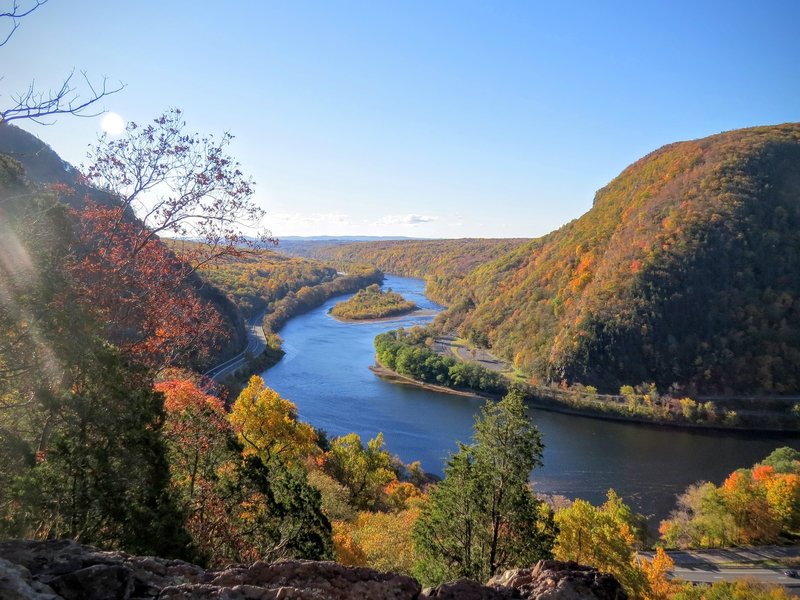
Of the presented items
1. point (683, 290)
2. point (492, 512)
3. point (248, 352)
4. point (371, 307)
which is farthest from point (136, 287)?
point (371, 307)

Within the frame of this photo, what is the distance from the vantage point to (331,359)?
57.6 m

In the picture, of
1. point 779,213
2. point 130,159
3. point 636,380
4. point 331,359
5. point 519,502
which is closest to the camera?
point 130,159

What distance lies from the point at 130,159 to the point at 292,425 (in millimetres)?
10297

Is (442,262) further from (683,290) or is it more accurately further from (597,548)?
(597,548)

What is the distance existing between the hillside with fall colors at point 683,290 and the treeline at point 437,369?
748cm

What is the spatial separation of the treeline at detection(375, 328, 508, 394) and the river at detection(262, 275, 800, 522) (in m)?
2.42

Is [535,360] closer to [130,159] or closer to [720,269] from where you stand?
[720,269]

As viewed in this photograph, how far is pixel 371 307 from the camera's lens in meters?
91.0

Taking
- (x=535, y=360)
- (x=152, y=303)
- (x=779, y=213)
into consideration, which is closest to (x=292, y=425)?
(x=152, y=303)

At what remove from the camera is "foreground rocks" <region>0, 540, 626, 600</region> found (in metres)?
3.26

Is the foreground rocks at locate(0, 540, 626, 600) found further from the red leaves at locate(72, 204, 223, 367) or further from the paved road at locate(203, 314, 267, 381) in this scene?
the paved road at locate(203, 314, 267, 381)

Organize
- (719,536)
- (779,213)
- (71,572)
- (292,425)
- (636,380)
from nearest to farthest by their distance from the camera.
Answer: (71,572) < (292,425) < (719,536) < (636,380) < (779,213)

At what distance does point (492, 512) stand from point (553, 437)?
33299 millimetres

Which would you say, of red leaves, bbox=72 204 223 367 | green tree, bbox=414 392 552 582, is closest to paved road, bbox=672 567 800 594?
green tree, bbox=414 392 552 582
